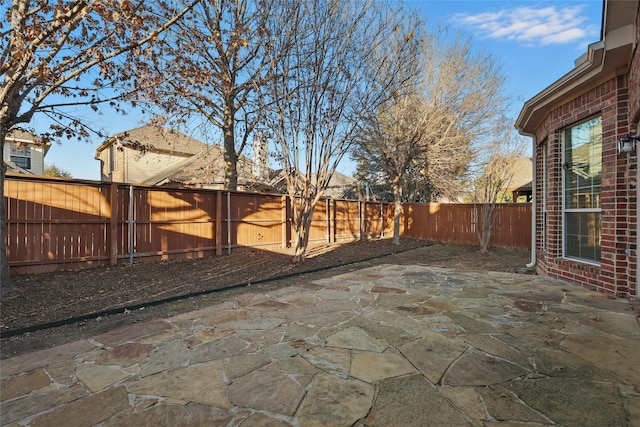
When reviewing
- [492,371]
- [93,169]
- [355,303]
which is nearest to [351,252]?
[355,303]

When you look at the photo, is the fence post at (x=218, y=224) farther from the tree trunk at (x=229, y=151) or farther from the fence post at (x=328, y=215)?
the fence post at (x=328, y=215)

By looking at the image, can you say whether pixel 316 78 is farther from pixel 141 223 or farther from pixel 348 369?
pixel 348 369

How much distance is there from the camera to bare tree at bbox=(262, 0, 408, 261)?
6.89m

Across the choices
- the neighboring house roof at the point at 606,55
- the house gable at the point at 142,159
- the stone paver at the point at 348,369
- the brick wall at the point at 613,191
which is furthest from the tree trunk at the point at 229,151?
the brick wall at the point at 613,191

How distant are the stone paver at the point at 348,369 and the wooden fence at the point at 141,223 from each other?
3794mm

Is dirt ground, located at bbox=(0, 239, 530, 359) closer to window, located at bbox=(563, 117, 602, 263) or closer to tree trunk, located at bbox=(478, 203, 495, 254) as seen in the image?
tree trunk, located at bbox=(478, 203, 495, 254)

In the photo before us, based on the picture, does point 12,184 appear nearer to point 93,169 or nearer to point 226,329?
point 226,329

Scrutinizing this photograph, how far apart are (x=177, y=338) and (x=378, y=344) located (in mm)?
1802

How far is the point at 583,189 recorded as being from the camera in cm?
479

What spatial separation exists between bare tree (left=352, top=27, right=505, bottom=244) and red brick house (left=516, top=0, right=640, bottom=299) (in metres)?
6.08

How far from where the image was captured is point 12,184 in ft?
18.1

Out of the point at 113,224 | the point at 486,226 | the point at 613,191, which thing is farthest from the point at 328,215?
the point at 613,191

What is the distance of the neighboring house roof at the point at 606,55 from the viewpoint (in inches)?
135

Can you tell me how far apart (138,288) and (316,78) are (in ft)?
16.9
